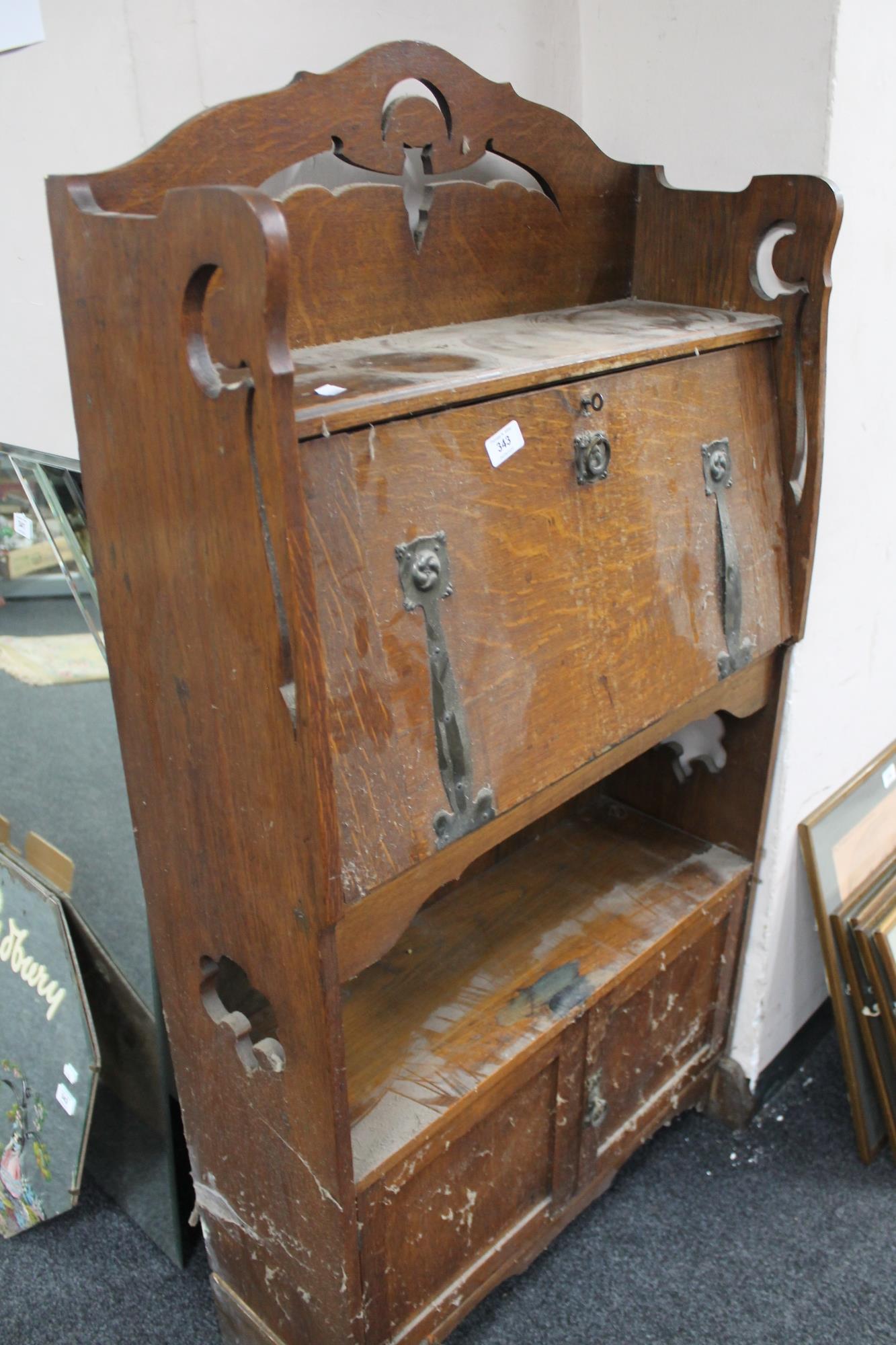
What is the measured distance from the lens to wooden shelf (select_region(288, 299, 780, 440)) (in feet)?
3.25

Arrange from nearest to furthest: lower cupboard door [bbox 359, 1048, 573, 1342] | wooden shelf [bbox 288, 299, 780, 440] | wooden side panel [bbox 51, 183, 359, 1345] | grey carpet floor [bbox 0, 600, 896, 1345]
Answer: wooden side panel [bbox 51, 183, 359, 1345]
wooden shelf [bbox 288, 299, 780, 440]
lower cupboard door [bbox 359, 1048, 573, 1342]
grey carpet floor [bbox 0, 600, 896, 1345]

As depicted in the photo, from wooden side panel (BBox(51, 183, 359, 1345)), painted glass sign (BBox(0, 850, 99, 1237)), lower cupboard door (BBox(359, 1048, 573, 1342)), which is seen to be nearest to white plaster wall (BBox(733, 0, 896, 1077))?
lower cupboard door (BBox(359, 1048, 573, 1342))

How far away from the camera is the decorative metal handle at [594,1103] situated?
1618 millimetres

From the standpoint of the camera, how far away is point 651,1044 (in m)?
1.75

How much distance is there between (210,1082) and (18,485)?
84 centimetres

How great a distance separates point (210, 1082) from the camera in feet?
4.34

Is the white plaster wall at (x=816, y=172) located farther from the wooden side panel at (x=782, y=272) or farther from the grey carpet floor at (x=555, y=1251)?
the grey carpet floor at (x=555, y=1251)

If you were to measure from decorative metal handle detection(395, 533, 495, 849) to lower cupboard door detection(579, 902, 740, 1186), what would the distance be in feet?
1.87

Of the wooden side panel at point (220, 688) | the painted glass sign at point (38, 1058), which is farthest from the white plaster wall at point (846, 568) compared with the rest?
the painted glass sign at point (38, 1058)

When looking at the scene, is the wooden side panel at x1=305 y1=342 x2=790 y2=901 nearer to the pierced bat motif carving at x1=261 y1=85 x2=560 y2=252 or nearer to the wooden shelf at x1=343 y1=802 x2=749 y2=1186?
the pierced bat motif carving at x1=261 y1=85 x2=560 y2=252

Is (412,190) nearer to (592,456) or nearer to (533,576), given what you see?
(592,456)

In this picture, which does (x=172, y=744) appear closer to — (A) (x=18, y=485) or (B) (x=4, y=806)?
(A) (x=18, y=485)

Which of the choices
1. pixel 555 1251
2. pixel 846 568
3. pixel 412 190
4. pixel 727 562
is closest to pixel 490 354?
pixel 412 190

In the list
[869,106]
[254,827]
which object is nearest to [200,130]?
[254,827]
